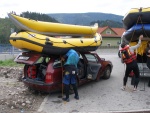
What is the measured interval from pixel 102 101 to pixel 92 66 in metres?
2.22

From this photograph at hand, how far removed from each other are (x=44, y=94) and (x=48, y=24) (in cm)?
245

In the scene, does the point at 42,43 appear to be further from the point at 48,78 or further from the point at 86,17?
the point at 86,17

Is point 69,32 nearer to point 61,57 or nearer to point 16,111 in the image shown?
point 61,57

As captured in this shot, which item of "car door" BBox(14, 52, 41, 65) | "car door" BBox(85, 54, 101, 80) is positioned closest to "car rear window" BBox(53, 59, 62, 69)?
"car door" BBox(14, 52, 41, 65)

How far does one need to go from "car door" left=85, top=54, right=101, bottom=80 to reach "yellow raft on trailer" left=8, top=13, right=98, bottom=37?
0.97m

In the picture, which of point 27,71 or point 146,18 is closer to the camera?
point 27,71

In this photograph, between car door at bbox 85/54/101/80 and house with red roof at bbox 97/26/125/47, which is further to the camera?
house with red roof at bbox 97/26/125/47

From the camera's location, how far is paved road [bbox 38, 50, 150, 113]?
6922 mm

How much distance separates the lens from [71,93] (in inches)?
336

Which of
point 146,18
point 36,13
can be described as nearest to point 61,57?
point 146,18

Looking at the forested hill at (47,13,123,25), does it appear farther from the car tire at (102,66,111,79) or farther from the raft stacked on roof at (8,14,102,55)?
the raft stacked on roof at (8,14,102,55)

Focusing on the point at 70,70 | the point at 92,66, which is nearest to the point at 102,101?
the point at 70,70

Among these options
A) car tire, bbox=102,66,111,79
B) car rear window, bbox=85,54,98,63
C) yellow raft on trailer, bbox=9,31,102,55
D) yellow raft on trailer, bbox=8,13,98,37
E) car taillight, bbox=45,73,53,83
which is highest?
yellow raft on trailer, bbox=8,13,98,37

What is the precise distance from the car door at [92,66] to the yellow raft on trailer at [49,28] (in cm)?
97
